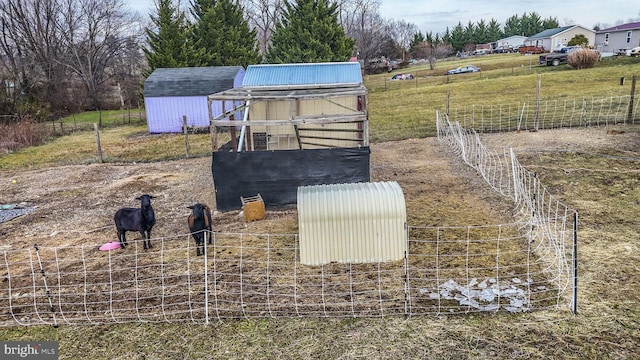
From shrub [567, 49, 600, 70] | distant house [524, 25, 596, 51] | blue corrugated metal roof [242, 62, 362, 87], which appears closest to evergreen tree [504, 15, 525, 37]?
distant house [524, 25, 596, 51]

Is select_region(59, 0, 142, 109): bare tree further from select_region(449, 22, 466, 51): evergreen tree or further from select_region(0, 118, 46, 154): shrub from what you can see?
select_region(449, 22, 466, 51): evergreen tree

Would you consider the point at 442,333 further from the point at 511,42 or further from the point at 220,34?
the point at 511,42

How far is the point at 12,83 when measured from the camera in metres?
32.3

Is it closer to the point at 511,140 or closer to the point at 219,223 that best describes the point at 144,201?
the point at 219,223

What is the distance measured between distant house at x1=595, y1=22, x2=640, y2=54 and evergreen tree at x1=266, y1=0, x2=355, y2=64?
105 feet

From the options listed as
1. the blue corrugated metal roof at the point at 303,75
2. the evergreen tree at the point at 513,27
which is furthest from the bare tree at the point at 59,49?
the evergreen tree at the point at 513,27

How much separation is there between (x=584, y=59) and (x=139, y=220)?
36782 mm

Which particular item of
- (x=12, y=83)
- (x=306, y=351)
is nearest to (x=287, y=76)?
(x=306, y=351)

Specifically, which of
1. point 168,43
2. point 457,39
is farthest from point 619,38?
point 168,43

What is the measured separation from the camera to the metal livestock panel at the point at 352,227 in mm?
8016

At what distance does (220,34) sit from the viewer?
116 feet

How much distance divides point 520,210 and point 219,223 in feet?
23.0

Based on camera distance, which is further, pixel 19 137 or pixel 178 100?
pixel 178 100

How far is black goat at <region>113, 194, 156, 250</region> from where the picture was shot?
29.2 feet
